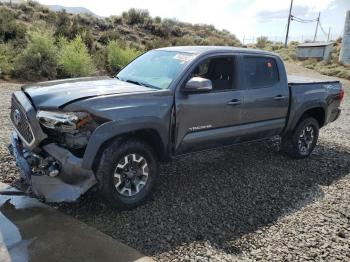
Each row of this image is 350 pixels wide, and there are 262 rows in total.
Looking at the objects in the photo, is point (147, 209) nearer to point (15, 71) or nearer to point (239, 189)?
point (239, 189)

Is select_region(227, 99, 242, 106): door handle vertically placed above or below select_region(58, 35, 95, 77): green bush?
above

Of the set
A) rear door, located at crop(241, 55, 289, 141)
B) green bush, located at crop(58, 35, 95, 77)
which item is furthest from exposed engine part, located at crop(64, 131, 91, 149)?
green bush, located at crop(58, 35, 95, 77)

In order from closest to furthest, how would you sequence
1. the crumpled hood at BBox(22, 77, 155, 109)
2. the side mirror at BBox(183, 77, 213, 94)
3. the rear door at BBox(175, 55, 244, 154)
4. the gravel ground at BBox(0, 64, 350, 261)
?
the gravel ground at BBox(0, 64, 350, 261)
the crumpled hood at BBox(22, 77, 155, 109)
the side mirror at BBox(183, 77, 213, 94)
the rear door at BBox(175, 55, 244, 154)

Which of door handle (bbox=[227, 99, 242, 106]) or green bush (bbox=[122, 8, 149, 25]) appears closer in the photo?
door handle (bbox=[227, 99, 242, 106])

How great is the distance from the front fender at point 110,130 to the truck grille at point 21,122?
0.69m

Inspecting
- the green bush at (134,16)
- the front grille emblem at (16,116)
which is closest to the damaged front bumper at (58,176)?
the front grille emblem at (16,116)

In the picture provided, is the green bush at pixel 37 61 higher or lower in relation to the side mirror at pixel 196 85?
lower

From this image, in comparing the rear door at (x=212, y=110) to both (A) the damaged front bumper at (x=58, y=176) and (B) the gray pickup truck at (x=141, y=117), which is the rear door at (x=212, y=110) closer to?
(B) the gray pickup truck at (x=141, y=117)

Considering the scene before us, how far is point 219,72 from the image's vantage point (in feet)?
18.8

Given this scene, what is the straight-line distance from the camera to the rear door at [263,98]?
5891 mm

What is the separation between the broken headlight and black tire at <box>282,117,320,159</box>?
4.07m

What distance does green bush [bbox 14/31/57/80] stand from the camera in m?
13.7

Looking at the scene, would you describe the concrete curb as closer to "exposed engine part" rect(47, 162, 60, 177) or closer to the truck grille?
"exposed engine part" rect(47, 162, 60, 177)

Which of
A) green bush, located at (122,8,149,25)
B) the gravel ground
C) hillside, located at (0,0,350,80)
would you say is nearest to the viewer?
the gravel ground
